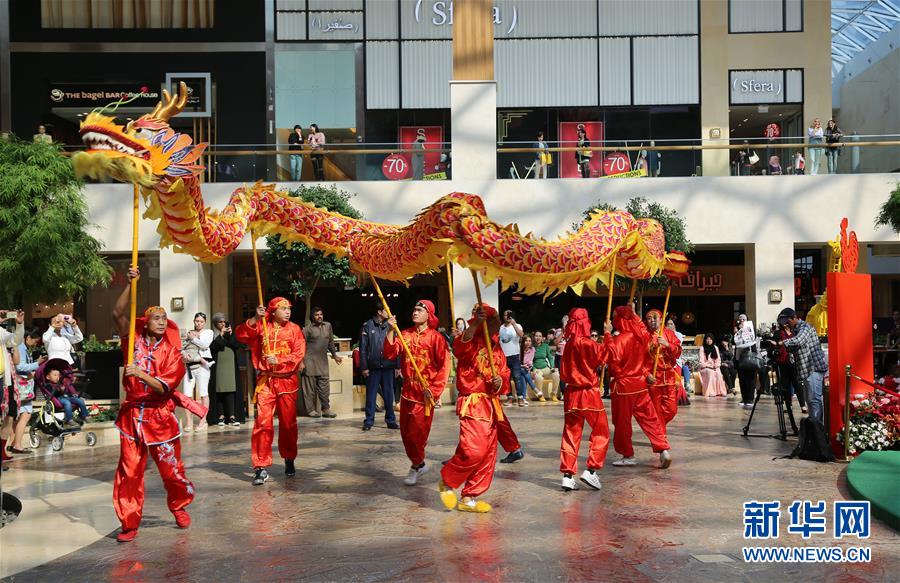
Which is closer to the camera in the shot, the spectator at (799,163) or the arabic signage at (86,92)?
the spectator at (799,163)

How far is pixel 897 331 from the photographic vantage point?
2177 cm

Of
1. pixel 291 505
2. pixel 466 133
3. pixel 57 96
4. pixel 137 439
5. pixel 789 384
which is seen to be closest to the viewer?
pixel 137 439

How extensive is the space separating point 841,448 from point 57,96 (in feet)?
68.8

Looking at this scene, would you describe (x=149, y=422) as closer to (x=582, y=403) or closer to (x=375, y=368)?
(x=582, y=403)

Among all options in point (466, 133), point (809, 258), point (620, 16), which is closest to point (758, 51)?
point (620, 16)

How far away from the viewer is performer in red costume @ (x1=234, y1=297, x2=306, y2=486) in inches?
373

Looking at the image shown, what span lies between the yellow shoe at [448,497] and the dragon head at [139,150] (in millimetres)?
3270

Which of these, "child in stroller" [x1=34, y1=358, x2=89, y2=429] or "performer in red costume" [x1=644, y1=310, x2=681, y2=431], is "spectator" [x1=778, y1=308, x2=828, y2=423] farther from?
"child in stroller" [x1=34, y1=358, x2=89, y2=429]

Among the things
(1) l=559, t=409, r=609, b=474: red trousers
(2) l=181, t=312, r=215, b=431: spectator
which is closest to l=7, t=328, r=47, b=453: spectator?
(2) l=181, t=312, r=215, b=431: spectator

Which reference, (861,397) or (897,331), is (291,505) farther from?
(897,331)

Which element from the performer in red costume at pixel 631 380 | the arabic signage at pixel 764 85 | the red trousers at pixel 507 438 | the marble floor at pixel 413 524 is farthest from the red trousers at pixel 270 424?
the arabic signage at pixel 764 85

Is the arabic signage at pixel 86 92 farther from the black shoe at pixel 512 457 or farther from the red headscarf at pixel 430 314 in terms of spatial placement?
the black shoe at pixel 512 457

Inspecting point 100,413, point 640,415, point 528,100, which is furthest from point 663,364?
point 528,100

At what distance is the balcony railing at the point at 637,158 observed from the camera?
68.0ft
